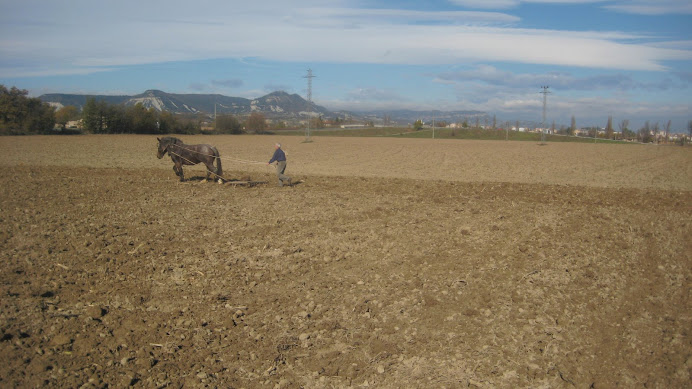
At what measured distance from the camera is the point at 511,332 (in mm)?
6613

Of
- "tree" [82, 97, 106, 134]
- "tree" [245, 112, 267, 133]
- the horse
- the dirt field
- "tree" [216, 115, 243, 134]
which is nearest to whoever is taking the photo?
the dirt field

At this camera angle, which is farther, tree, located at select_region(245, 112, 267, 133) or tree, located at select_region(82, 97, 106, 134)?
tree, located at select_region(245, 112, 267, 133)

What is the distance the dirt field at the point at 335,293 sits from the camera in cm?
569

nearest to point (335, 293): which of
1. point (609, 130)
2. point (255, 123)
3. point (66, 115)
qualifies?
point (66, 115)

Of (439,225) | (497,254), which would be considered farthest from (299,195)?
(497,254)

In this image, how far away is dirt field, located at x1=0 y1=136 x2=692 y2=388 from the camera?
224 inches

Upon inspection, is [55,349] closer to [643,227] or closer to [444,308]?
[444,308]

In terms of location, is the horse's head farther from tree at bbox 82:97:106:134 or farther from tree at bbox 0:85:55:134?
tree at bbox 82:97:106:134

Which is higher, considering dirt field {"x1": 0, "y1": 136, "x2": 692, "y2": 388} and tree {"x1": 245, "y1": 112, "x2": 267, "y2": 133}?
tree {"x1": 245, "y1": 112, "x2": 267, "y2": 133}

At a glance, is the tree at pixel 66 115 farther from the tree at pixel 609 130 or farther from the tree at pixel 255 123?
the tree at pixel 609 130

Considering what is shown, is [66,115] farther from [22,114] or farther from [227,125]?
[227,125]

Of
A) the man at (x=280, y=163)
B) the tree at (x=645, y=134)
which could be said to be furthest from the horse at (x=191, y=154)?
the tree at (x=645, y=134)

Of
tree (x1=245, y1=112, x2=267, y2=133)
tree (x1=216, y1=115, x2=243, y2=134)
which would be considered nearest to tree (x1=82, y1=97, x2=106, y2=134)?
tree (x1=216, y1=115, x2=243, y2=134)

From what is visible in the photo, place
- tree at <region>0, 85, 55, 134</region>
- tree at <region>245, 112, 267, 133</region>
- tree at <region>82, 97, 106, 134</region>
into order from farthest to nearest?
tree at <region>245, 112, 267, 133</region>, tree at <region>82, 97, 106, 134</region>, tree at <region>0, 85, 55, 134</region>
